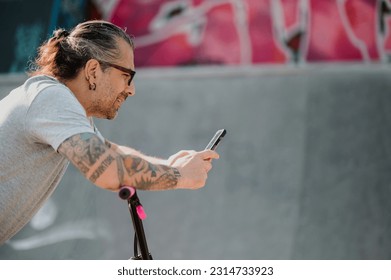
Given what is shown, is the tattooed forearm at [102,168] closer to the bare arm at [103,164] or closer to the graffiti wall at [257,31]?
the bare arm at [103,164]

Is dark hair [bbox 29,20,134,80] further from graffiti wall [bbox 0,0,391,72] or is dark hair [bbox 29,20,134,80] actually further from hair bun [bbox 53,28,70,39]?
graffiti wall [bbox 0,0,391,72]

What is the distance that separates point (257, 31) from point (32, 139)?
3.88m

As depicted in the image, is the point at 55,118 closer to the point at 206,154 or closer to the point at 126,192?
the point at 126,192

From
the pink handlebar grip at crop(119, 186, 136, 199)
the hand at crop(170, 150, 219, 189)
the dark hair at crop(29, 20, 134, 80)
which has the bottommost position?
the hand at crop(170, 150, 219, 189)

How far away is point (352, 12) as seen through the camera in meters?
5.38

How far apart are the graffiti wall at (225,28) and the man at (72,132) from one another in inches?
135

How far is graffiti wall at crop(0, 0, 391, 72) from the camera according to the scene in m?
5.36

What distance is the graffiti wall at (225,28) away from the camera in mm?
5363

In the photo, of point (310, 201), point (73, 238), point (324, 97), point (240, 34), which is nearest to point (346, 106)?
point (324, 97)

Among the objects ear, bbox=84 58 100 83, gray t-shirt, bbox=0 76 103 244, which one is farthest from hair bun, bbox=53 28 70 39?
gray t-shirt, bbox=0 76 103 244

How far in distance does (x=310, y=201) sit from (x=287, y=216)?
0.21m

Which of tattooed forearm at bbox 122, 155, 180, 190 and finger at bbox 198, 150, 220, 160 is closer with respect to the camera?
tattooed forearm at bbox 122, 155, 180, 190

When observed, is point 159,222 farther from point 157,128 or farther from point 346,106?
point 346,106

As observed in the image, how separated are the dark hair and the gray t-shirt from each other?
178 millimetres
